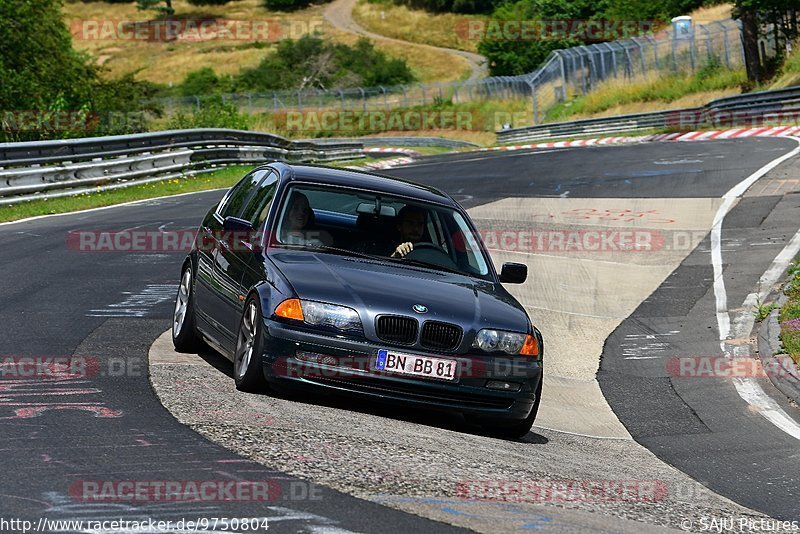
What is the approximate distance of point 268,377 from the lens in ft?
24.1

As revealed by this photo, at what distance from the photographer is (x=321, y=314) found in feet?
24.2

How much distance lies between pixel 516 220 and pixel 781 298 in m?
7.73

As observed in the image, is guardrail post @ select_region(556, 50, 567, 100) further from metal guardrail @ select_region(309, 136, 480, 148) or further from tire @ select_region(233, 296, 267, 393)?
tire @ select_region(233, 296, 267, 393)

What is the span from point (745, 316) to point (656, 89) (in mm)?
43527

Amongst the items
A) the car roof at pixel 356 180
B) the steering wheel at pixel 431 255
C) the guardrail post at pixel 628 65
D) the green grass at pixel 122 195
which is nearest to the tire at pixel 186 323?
the car roof at pixel 356 180

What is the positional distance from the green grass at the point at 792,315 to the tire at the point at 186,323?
206 inches

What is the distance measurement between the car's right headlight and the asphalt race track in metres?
0.53

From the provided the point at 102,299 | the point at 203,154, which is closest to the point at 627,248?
the point at 102,299

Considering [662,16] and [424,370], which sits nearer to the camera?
[424,370]

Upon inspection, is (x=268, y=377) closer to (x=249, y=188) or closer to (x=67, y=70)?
(x=249, y=188)

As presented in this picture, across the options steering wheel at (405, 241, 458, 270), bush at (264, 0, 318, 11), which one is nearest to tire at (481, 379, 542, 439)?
steering wheel at (405, 241, 458, 270)

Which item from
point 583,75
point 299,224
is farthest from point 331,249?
point 583,75

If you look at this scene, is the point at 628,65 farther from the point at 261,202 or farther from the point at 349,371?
the point at 349,371

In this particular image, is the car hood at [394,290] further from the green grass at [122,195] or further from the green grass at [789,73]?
the green grass at [789,73]
